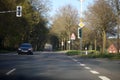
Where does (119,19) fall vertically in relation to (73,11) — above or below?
below

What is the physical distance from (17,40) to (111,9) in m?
45.2

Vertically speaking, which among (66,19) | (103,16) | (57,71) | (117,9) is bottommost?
(57,71)

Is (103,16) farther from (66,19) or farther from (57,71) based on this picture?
(66,19)

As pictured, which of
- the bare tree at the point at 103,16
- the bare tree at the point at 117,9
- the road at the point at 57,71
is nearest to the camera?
the road at the point at 57,71

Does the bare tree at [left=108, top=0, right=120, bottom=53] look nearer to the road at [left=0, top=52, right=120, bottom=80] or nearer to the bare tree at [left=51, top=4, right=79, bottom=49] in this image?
the road at [left=0, top=52, right=120, bottom=80]

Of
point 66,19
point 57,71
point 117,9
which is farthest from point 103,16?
point 66,19

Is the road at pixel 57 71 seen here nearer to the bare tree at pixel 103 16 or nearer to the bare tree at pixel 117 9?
the bare tree at pixel 117 9

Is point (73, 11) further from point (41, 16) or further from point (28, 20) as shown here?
point (28, 20)

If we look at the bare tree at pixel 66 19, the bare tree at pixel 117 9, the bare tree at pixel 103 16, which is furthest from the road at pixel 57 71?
the bare tree at pixel 66 19

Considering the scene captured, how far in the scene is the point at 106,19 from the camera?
2184 inches

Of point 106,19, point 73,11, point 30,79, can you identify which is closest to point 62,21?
point 73,11

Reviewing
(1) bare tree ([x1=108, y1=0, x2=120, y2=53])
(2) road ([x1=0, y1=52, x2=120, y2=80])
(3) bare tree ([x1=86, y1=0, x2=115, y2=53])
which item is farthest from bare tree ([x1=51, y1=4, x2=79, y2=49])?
(2) road ([x1=0, y1=52, x2=120, y2=80])

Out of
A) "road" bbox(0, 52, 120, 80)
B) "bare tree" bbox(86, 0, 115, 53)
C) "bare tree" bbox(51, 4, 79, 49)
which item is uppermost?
"bare tree" bbox(51, 4, 79, 49)

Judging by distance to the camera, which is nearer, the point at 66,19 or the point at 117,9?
the point at 117,9
